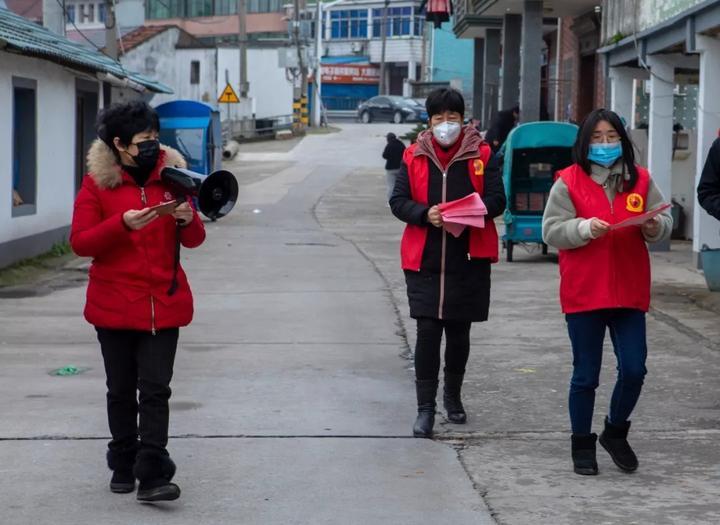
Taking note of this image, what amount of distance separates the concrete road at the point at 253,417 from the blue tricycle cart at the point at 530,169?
9.36 ft

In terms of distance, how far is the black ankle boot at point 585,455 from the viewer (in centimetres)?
641

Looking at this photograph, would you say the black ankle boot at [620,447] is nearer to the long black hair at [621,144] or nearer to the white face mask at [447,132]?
the long black hair at [621,144]

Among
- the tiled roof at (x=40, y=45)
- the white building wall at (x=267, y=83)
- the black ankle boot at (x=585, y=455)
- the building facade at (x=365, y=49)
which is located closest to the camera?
the black ankle boot at (x=585, y=455)

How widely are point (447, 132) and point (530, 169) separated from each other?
10.9 meters

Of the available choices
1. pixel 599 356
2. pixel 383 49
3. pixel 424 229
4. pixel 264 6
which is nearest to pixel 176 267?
pixel 424 229

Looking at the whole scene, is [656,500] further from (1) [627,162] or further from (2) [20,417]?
(2) [20,417]

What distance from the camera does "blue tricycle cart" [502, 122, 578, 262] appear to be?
17.4 m

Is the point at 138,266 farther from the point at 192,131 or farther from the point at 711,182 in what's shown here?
the point at 192,131

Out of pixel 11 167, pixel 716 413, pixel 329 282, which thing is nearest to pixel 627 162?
pixel 716 413

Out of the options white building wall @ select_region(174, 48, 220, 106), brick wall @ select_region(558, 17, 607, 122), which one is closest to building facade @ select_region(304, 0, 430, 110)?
white building wall @ select_region(174, 48, 220, 106)

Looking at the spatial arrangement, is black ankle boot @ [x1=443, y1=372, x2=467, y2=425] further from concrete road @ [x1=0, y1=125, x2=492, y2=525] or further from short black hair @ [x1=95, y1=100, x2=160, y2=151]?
short black hair @ [x1=95, y1=100, x2=160, y2=151]

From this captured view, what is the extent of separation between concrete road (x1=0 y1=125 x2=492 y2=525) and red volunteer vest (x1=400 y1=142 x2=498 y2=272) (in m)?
1.00

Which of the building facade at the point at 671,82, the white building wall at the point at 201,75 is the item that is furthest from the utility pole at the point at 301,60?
the building facade at the point at 671,82

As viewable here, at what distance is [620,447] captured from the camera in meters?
6.49
